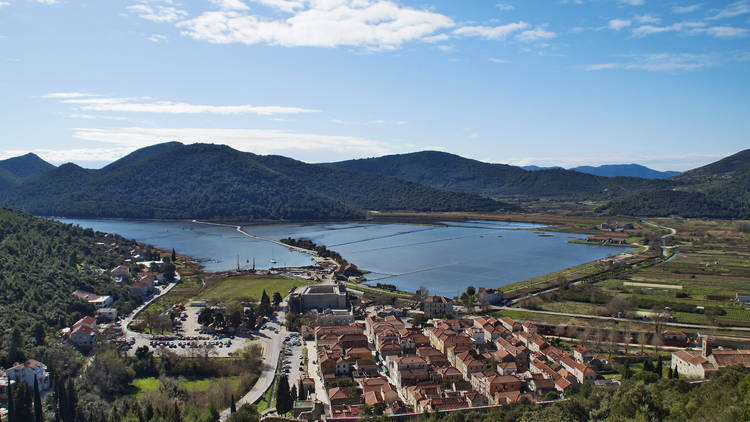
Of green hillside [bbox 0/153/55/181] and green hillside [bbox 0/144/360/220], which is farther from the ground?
green hillside [bbox 0/153/55/181]

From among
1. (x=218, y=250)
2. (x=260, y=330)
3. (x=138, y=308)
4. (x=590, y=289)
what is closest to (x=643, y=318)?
(x=590, y=289)

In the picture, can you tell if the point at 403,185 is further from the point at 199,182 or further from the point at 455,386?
the point at 455,386

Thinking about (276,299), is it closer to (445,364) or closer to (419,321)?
(419,321)

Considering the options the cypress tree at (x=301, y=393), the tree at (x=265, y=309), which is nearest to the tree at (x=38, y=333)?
the tree at (x=265, y=309)

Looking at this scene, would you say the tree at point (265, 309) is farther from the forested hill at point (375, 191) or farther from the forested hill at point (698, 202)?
the forested hill at point (375, 191)

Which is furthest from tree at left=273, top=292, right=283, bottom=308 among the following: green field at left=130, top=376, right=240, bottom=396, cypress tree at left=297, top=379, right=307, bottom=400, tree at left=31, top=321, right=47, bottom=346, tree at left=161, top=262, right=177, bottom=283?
cypress tree at left=297, top=379, right=307, bottom=400

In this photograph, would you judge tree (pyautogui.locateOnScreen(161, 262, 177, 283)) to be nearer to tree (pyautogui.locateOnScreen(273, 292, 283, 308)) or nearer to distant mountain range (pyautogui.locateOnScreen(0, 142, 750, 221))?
tree (pyautogui.locateOnScreen(273, 292, 283, 308))

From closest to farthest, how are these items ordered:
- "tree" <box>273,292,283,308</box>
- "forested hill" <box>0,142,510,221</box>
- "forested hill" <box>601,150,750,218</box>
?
"tree" <box>273,292,283,308</box> < "forested hill" <box>601,150,750,218</box> < "forested hill" <box>0,142,510,221</box>
